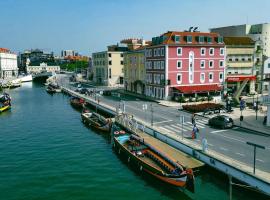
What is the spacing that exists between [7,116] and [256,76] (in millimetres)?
62609

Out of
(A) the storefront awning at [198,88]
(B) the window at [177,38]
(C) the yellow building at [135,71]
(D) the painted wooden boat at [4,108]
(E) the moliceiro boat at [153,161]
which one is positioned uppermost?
(B) the window at [177,38]

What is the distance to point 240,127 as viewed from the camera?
42875 millimetres

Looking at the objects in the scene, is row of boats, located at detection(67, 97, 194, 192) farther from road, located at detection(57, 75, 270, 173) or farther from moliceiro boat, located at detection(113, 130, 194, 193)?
road, located at detection(57, 75, 270, 173)

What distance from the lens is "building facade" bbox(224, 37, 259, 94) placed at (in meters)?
79.1

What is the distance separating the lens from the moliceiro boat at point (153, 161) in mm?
Answer: 26219

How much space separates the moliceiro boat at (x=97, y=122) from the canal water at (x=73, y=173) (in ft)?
4.41

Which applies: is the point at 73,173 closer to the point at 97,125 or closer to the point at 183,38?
the point at 97,125

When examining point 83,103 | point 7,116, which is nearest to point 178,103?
point 83,103

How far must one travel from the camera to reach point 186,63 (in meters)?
71.4

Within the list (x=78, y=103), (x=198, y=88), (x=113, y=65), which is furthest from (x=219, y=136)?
(x=113, y=65)

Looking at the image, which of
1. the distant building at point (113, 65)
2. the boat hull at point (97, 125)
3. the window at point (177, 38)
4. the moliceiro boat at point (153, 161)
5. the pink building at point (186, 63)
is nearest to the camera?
the moliceiro boat at point (153, 161)

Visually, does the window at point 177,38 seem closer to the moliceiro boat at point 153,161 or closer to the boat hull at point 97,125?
the boat hull at point 97,125

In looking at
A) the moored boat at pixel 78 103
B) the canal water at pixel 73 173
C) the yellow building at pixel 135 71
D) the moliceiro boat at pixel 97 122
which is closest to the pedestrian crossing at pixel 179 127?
the canal water at pixel 73 173

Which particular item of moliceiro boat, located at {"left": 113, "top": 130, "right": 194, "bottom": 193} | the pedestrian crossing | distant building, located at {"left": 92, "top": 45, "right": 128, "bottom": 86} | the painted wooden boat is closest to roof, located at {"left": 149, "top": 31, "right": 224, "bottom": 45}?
the pedestrian crossing
